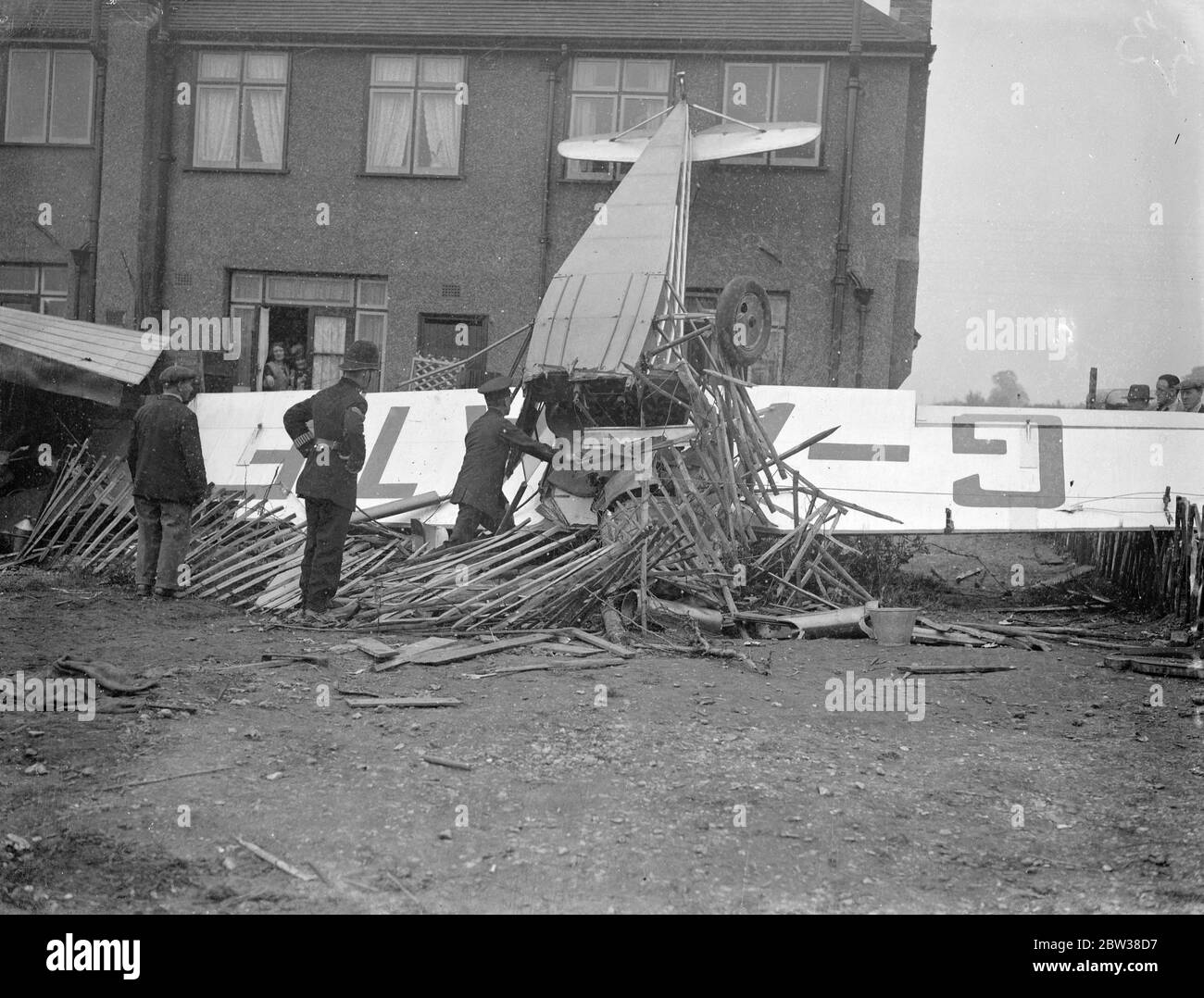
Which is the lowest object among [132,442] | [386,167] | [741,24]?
[132,442]

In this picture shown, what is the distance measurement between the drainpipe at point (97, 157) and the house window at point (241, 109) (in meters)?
1.33

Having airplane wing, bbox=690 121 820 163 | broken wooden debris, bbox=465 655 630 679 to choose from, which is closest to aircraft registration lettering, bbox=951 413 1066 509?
airplane wing, bbox=690 121 820 163

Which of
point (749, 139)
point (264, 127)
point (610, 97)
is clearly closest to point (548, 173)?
point (610, 97)

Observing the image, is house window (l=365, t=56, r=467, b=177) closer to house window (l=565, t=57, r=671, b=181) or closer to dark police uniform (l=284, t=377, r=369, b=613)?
house window (l=565, t=57, r=671, b=181)

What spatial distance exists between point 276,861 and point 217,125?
53.0 feet

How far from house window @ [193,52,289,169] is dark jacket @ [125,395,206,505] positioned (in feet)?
30.6

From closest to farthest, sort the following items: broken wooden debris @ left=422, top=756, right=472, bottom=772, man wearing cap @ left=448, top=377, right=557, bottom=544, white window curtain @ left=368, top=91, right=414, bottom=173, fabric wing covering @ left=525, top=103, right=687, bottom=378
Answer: broken wooden debris @ left=422, top=756, right=472, bottom=772
man wearing cap @ left=448, top=377, right=557, bottom=544
fabric wing covering @ left=525, top=103, right=687, bottom=378
white window curtain @ left=368, top=91, right=414, bottom=173

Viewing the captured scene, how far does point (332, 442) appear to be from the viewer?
888 centimetres

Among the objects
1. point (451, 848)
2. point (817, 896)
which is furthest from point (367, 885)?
point (817, 896)

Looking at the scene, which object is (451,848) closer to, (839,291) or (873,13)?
(839,291)

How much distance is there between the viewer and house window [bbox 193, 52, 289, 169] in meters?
18.0

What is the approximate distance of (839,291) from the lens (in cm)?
1684

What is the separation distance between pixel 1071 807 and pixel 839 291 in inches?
493

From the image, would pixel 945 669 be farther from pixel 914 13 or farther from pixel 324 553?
pixel 914 13
